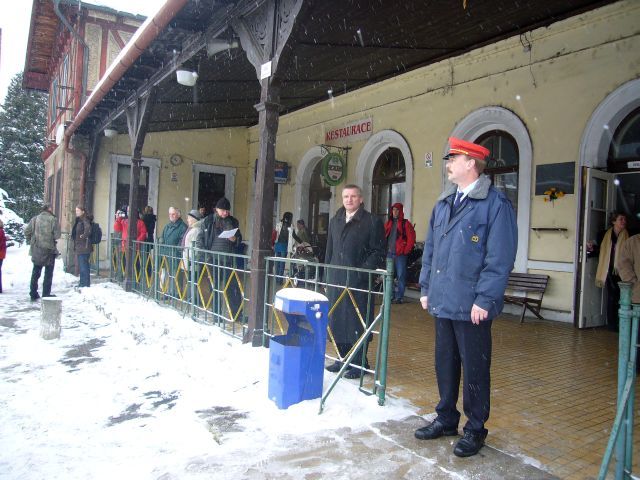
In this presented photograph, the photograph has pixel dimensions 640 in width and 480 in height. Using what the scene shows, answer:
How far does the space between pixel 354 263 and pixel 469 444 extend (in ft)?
5.73

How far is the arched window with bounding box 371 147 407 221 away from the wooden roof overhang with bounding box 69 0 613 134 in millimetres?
1653

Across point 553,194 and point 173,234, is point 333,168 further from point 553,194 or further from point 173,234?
point 553,194

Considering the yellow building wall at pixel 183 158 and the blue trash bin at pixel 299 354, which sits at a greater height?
the yellow building wall at pixel 183 158

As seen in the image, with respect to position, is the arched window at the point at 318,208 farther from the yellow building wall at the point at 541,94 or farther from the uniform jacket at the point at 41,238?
the uniform jacket at the point at 41,238

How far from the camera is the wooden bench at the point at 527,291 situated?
7.09m

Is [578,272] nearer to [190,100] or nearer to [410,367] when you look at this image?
[410,367]

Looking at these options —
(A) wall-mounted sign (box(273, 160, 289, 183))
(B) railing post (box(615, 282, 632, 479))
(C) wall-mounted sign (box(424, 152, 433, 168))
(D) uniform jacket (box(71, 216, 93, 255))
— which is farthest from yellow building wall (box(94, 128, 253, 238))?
(B) railing post (box(615, 282, 632, 479))

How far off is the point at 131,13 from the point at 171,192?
554 centimetres

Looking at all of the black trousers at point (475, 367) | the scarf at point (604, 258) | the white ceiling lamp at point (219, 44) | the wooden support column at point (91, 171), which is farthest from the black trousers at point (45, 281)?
the scarf at point (604, 258)

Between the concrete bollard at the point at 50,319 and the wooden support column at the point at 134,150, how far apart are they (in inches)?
125

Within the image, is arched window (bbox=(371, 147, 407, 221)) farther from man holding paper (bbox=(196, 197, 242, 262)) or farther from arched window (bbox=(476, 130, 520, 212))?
man holding paper (bbox=(196, 197, 242, 262))

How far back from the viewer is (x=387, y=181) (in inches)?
417

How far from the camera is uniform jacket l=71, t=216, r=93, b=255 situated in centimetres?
950

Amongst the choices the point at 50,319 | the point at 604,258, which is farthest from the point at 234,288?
the point at 604,258
